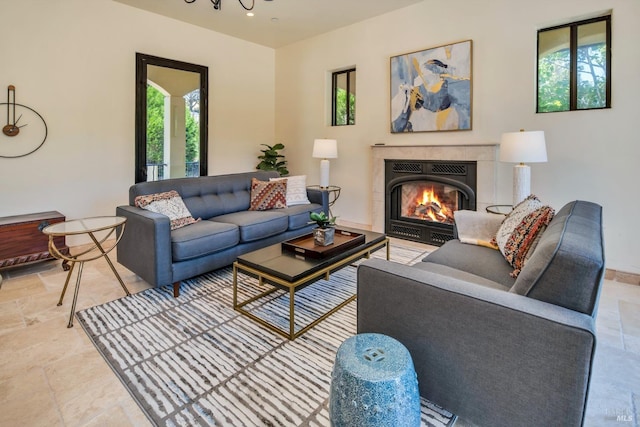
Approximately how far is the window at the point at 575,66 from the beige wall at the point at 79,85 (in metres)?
4.56

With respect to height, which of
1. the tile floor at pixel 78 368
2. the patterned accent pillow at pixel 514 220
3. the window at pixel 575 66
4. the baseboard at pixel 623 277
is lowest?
the tile floor at pixel 78 368

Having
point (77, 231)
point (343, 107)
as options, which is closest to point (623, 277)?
point (343, 107)

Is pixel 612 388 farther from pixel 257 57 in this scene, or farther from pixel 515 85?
pixel 257 57

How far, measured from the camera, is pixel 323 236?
2.63 metres

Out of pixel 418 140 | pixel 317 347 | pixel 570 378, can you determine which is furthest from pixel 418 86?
pixel 570 378

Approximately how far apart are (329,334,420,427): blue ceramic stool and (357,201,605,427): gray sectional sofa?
0.26 metres

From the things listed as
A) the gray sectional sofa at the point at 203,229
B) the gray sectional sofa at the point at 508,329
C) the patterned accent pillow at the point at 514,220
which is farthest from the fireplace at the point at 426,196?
the gray sectional sofa at the point at 508,329

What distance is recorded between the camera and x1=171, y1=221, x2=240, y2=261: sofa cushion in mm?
2770

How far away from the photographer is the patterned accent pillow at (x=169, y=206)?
3088mm

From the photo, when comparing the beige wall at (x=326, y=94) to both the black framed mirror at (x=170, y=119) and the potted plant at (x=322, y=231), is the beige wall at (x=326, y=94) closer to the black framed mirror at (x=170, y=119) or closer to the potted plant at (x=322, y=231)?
the black framed mirror at (x=170, y=119)

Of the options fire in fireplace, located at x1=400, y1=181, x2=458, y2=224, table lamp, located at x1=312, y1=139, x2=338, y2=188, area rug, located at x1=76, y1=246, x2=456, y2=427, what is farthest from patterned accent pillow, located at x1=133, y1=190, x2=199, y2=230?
fire in fireplace, located at x1=400, y1=181, x2=458, y2=224

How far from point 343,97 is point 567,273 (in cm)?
467

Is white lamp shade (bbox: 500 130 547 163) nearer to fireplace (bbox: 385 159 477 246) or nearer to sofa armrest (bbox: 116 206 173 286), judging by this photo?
fireplace (bbox: 385 159 477 246)

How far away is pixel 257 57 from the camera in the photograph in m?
5.92
